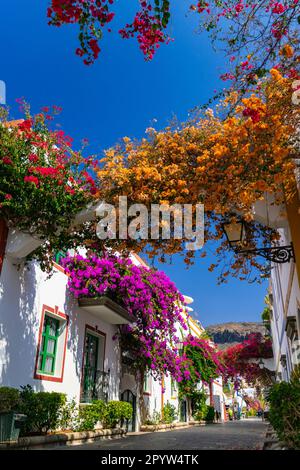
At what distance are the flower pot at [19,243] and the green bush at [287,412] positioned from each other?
544 cm

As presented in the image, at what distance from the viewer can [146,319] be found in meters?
13.8

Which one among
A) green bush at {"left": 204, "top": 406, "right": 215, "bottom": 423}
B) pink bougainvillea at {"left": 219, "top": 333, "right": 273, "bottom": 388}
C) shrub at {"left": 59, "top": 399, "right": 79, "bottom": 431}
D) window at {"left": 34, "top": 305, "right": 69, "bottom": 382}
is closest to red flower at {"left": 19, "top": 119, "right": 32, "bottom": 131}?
window at {"left": 34, "top": 305, "right": 69, "bottom": 382}

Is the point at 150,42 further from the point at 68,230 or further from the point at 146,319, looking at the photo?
the point at 146,319

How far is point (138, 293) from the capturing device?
40.3 ft

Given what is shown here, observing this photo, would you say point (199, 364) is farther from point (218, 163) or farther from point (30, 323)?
point (218, 163)

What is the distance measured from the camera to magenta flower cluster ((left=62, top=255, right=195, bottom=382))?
37.0ft

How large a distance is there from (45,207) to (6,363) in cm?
345

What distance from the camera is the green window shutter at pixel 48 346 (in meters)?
9.77

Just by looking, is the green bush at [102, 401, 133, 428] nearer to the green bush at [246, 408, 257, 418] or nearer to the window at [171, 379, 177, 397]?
the window at [171, 379, 177, 397]

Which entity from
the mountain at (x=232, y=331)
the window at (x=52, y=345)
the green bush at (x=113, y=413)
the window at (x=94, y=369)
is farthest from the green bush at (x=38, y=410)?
the mountain at (x=232, y=331)

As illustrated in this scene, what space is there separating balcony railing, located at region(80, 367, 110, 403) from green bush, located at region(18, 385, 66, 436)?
2856mm

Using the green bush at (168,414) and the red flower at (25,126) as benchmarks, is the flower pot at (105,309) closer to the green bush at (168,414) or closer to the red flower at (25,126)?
the red flower at (25,126)

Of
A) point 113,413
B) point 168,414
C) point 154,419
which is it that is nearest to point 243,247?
point 113,413
